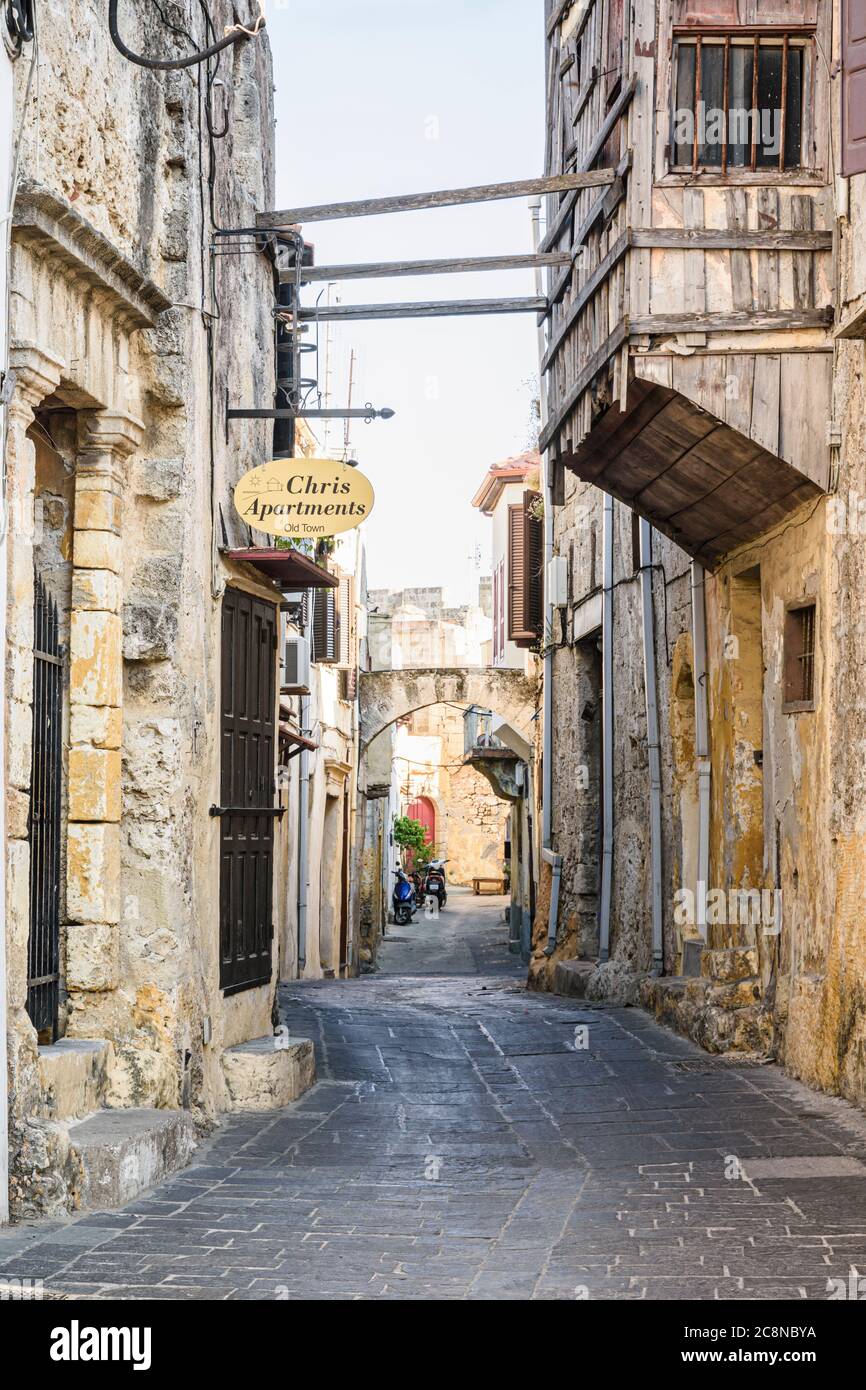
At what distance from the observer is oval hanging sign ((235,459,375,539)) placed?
8734 mm

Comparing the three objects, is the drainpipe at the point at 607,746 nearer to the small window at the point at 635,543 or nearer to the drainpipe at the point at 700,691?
the small window at the point at 635,543

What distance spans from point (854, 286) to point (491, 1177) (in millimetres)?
5141

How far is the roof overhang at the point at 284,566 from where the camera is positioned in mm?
9195

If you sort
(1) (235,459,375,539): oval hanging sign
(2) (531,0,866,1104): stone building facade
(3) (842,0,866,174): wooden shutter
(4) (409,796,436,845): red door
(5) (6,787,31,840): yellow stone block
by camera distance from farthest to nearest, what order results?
(4) (409,796,436,845): red door < (2) (531,0,866,1104): stone building facade < (1) (235,459,375,539): oval hanging sign < (3) (842,0,866,174): wooden shutter < (5) (6,787,31,840): yellow stone block

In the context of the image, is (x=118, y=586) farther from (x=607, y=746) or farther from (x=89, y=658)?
(x=607, y=746)

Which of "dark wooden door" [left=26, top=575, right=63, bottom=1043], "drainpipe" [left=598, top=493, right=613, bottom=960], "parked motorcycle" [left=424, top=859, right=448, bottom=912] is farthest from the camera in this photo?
"parked motorcycle" [left=424, top=859, right=448, bottom=912]

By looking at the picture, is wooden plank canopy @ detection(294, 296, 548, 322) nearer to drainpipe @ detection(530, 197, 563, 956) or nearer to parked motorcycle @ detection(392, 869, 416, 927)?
drainpipe @ detection(530, 197, 563, 956)

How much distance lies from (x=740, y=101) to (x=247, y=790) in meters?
5.03

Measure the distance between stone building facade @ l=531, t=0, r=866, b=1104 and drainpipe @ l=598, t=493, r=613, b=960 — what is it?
9.36 feet

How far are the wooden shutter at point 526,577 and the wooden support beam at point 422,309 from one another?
401 inches

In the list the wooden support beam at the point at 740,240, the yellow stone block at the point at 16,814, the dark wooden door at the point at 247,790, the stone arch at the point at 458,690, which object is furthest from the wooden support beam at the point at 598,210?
the stone arch at the point at 458,690

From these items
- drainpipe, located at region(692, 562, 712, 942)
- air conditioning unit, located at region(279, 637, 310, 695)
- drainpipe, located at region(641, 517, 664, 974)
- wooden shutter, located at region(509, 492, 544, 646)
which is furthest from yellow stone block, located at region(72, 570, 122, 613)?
wooden shutter, located at region(509, 492, 544, 646)

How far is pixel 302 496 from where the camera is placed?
878cm

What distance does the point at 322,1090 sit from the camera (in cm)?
980
